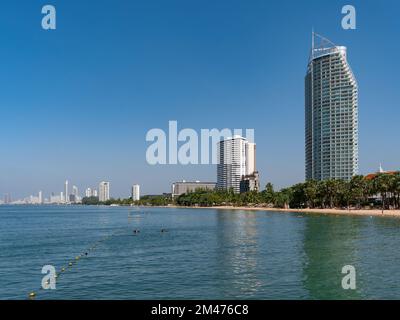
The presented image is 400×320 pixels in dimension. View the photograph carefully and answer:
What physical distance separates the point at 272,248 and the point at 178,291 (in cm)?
2455

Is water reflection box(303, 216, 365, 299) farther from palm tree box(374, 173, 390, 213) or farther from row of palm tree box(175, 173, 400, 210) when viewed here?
row of palm tree box(175, 173, 400, 210)

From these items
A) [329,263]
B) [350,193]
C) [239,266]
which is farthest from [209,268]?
[350,193]

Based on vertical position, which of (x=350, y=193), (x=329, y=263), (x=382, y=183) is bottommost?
(x=329, y=263)

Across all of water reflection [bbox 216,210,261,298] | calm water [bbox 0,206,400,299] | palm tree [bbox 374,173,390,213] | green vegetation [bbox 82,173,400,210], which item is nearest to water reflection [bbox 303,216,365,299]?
calm water [bbox 0,206,400,299]

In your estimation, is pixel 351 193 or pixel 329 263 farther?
pixel 351 193

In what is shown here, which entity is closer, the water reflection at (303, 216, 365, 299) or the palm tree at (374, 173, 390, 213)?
the water reflection at (303, 216, 365, 299)

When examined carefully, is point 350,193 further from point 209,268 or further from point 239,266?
point 209,268

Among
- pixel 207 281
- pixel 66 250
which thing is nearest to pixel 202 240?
pixel 66 250

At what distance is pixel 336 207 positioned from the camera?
565 feet

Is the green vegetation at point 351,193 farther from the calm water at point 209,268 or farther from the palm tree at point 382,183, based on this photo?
the calm water at point 209,268

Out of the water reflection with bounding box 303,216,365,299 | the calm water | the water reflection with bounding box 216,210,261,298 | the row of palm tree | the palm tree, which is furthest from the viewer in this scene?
the row of palm tree

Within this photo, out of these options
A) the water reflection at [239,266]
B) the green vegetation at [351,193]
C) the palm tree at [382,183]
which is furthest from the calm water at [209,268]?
the green vegetation at [351,193]

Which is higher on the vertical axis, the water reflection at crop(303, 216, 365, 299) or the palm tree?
the palm tree

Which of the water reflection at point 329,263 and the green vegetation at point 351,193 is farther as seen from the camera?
the green vegetation at point 351,193
